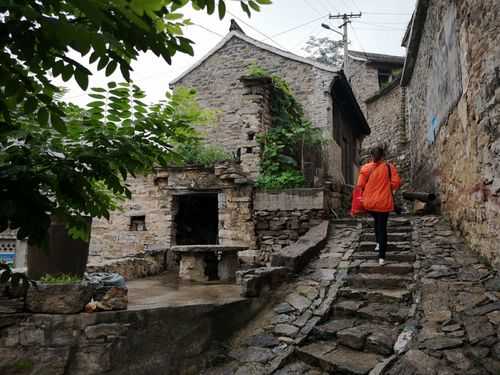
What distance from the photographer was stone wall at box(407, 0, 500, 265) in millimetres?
3969

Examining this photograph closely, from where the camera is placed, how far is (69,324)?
329cm

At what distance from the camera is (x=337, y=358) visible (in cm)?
337

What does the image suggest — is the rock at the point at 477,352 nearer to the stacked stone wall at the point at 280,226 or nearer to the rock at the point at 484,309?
the rock at the point at 484,309

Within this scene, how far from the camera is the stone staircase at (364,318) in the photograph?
3338 mm

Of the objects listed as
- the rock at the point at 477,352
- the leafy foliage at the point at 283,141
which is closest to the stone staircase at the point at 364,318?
the rock at the point at 477,352

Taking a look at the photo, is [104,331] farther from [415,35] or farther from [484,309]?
[415,35]

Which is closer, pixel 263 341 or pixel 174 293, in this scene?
pixel 263 341

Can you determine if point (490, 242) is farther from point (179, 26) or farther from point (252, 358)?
point (179, 26)

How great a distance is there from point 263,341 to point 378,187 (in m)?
2.61

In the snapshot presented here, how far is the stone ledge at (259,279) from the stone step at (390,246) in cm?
171

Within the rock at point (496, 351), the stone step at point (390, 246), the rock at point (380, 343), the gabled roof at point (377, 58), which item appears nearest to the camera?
the rock at point (496, 351)

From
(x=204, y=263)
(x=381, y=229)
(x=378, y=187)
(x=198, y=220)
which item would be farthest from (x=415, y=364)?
(x=198, y=220)

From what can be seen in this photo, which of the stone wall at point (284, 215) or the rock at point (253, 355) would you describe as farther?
the stone wall at point (284, 215)

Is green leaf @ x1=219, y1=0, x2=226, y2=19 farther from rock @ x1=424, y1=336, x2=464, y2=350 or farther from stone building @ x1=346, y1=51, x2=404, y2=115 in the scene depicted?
stone building @ x1=346, y1=51, x2=404, y2=115
